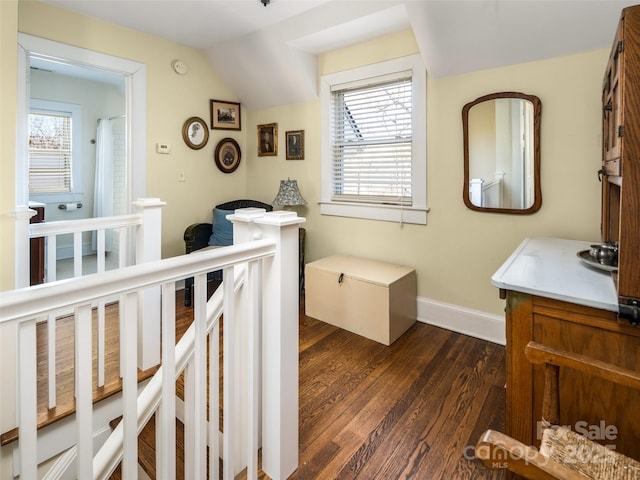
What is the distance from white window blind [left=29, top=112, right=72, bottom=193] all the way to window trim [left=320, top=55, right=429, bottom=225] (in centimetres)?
364

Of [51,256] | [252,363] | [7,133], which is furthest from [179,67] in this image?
[252,363]

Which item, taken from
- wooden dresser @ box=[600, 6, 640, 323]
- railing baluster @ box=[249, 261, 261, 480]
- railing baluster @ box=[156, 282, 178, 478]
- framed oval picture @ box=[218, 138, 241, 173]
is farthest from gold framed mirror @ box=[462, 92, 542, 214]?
framed oval picture @ box=[218, 138, 241, 173]

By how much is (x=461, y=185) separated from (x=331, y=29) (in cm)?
156

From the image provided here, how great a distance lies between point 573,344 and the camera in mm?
1162

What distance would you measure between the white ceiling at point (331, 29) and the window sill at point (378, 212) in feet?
3.38

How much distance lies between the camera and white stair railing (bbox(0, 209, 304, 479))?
761 millimetres

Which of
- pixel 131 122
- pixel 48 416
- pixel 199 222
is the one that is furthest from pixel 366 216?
pixel 48 416

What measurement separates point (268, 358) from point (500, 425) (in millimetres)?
1174

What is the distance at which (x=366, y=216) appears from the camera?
315 cm

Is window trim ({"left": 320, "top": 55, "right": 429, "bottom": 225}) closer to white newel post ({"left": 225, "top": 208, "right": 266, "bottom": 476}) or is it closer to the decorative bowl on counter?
the decorative bowl on counter

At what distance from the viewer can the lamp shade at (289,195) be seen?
11.1 ft

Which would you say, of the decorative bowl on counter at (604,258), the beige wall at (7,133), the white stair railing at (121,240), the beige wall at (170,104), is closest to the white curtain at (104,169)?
the beige wall at (170,104)

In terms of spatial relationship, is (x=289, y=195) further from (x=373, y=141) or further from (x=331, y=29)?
(x=331, y=29)

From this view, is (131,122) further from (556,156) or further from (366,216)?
(556,156)
